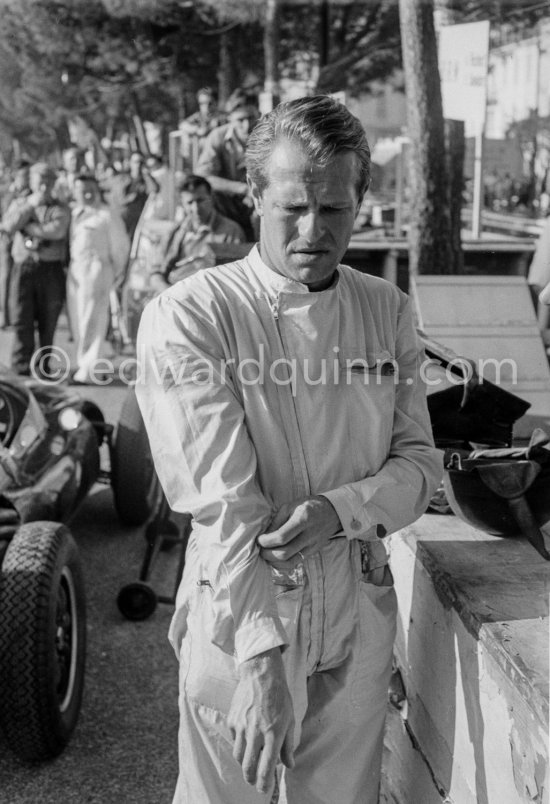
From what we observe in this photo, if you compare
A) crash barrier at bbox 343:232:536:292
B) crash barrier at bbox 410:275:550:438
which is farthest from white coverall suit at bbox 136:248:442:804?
crash barrier at bbox 343:232:536:292

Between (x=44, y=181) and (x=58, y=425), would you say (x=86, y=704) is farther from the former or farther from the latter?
(x=44, y=181)

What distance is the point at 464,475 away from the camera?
244 cm

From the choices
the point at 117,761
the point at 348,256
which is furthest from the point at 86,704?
the point at 348,256

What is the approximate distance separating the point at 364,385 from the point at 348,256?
20.9 feet

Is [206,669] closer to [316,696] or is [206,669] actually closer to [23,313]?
[316,696]

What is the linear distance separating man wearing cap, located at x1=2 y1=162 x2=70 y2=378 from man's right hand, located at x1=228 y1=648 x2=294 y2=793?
8.13m

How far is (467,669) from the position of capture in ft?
6.64

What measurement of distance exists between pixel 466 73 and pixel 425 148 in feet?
3.80

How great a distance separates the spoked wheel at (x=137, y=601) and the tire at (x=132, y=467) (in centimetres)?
92

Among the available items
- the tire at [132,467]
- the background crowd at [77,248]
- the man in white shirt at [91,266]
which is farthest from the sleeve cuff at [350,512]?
the man in white shirt at [91,266]

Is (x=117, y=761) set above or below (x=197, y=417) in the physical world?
below

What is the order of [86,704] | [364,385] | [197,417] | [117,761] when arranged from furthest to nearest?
[86,704] < [117,761] < [364,385] < [197,417]

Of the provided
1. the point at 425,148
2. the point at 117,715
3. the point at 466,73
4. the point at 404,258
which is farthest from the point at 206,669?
the point at 466,73

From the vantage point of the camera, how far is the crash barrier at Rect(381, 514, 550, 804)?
1.77m
